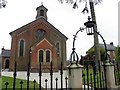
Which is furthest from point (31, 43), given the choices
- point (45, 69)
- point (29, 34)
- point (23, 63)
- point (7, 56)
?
point (7, 56)

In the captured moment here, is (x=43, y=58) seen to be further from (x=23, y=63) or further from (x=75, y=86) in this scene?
(x=75, y=86)

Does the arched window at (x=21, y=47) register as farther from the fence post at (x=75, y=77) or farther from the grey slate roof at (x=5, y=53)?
the fence post at (x=75, y=77)

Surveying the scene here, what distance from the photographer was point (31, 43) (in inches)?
1396

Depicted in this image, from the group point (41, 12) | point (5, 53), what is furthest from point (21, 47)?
point (5, 53)

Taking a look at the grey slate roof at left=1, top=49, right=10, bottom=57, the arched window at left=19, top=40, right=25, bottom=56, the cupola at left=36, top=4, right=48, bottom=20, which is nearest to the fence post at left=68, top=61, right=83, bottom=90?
the arched window at left=19, top=40, right=25, bottom=56

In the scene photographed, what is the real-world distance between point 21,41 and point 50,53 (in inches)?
284

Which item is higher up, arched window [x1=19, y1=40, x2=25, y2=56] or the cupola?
the cupola

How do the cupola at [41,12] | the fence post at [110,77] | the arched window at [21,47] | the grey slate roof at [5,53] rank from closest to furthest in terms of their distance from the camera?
1. the fence post at [110,77]
2. the arched window at [21,47]
3. the cupola at [41,12]
4. the grey slate roof at [5,53]

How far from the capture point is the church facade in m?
31.8

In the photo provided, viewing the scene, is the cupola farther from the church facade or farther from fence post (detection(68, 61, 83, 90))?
fence post (detection(68, 61, 83, 90))

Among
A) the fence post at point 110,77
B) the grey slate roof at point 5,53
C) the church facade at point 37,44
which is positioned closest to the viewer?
the fence post at point 110,77

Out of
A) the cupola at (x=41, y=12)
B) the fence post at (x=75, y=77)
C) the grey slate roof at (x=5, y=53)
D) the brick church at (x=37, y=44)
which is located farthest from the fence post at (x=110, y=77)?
the grey slate roof at (x=5, y=53)

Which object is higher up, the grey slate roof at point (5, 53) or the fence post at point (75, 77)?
the grey slate roof at point (5, 53)

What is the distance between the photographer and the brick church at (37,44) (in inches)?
1253
